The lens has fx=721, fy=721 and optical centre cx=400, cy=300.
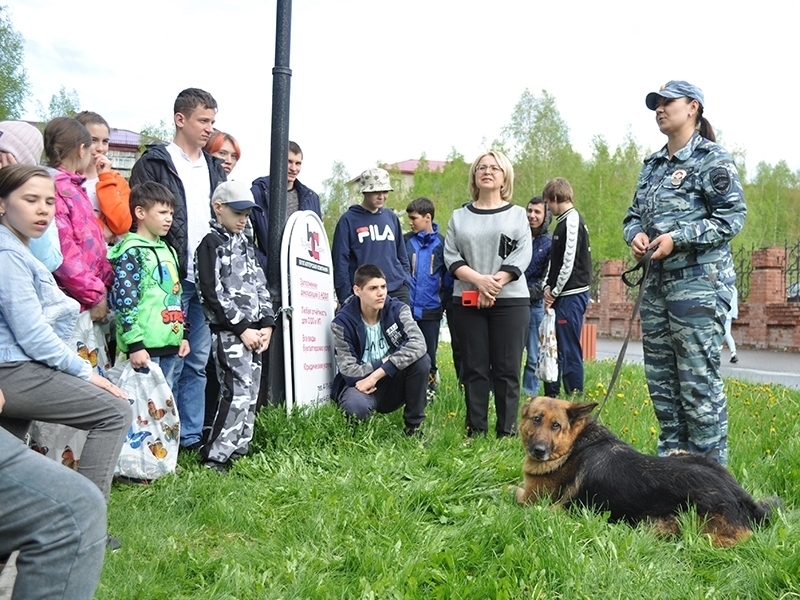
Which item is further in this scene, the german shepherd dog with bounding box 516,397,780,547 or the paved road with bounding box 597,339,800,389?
the paved road with bounding box 597,339,800,389

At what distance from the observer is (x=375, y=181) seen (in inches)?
274

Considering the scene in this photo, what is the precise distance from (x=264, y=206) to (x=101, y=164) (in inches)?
65.5

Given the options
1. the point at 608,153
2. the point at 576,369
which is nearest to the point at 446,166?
the point at 608,153

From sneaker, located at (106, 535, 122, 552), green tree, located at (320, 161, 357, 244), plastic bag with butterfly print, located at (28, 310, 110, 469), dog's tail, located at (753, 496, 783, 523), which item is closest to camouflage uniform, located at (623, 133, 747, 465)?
dog's tail, located at (753, 496, 783, 523)

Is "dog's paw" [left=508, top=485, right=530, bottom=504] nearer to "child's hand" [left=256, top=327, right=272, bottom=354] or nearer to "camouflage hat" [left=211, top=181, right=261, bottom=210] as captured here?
"child's hand" [left=256, top=327, right=272, bottom=354]

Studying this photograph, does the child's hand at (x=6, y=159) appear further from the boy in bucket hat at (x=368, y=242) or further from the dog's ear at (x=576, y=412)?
the boy in bucket hat at (x=368, y=242)

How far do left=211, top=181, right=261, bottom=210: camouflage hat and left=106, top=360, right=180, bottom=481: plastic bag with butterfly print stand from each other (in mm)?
1199

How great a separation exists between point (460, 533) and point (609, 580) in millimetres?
775

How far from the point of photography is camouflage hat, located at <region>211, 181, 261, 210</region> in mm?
4930

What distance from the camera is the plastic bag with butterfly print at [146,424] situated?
4.50 m

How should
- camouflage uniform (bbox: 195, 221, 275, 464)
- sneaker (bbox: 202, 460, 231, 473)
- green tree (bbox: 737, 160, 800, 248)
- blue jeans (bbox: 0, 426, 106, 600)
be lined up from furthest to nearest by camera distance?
green tree (bbox: 737, 160, 800, 248) < camouflage uniform (bbox: 195, 221, 275, 464) < sneaker (bbox: 202, 460, 231, 473) < blue jeans (bbox: 0, 426, 106, 600)

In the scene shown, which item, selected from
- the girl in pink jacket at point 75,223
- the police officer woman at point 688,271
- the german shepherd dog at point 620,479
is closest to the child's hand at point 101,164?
the girl in pink jacket at point 75,223

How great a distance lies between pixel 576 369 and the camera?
7469 millimetres

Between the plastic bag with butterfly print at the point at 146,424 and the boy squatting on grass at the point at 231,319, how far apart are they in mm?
319
